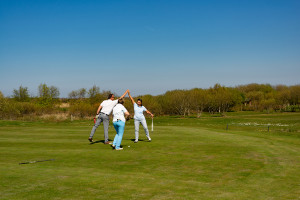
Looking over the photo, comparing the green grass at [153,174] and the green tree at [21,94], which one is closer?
the green grass at [153,174]

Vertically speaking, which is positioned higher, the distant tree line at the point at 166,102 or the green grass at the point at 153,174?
the distant tree line at the point at 166,102

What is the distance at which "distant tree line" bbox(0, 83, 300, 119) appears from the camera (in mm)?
64456

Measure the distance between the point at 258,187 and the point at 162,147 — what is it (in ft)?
22.4

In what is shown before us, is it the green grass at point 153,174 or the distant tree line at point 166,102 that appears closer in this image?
the green grass at point 153,174

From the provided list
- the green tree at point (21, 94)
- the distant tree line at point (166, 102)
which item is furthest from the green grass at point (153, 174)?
the green tree at point (21, 94)

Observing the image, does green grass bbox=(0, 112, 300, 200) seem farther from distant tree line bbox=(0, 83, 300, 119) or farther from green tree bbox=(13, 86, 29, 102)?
green tree bbox=(13, 86, 29, 102)

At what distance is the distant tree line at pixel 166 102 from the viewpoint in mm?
64456

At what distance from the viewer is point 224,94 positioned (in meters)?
93.4

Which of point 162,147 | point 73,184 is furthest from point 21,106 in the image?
point 73,184

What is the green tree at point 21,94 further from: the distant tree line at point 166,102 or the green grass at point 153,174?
the green grass at point 153,174

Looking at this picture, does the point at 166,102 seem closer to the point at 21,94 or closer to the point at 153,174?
the point at 21,94

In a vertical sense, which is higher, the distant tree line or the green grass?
the distant tree line

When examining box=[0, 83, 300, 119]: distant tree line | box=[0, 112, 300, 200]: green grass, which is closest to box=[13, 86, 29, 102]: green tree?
box=[0, 83, 300, 119]: distant tree line

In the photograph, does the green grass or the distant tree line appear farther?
the distant tree line
